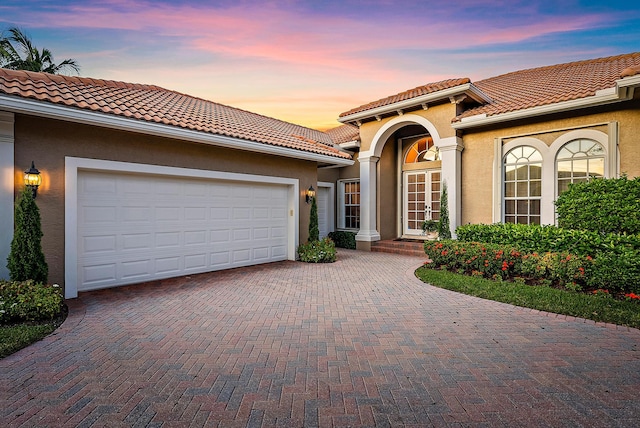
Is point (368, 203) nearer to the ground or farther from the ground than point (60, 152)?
nearer to the ground

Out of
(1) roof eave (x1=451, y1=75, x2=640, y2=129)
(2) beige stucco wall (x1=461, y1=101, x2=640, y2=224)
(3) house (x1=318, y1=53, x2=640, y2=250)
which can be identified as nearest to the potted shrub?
(3) house (x1=318, y1=53, x2=640, y2=250)

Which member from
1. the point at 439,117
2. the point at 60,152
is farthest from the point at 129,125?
the point at 439,117

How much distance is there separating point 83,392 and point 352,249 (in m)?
10.6

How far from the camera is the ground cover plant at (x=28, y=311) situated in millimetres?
4074

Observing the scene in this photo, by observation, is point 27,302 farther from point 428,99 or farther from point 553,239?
point 428,99

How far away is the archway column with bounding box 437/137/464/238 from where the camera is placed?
33.8ft

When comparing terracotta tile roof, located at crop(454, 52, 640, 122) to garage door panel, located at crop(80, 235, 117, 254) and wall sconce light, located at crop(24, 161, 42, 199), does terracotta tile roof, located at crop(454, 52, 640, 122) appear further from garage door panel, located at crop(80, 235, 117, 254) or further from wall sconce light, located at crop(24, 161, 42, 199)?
wall sconce light, located at crop(24, 161, 42, 199)

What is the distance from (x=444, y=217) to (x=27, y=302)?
10192 millimetres

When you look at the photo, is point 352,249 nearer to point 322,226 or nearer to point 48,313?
point 322,226

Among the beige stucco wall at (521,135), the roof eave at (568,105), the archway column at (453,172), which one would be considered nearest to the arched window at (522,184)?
the beige stucco wall at (521,135)

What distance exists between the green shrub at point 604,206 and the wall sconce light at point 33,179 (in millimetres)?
10336

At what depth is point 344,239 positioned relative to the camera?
1324 centimetres

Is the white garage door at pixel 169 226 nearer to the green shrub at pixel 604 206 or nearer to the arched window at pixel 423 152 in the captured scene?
the arched window at pixel 423 152

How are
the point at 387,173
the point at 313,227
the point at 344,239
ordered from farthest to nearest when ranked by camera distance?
the point at 344,239, the point at 387,173, the point at 313,227
